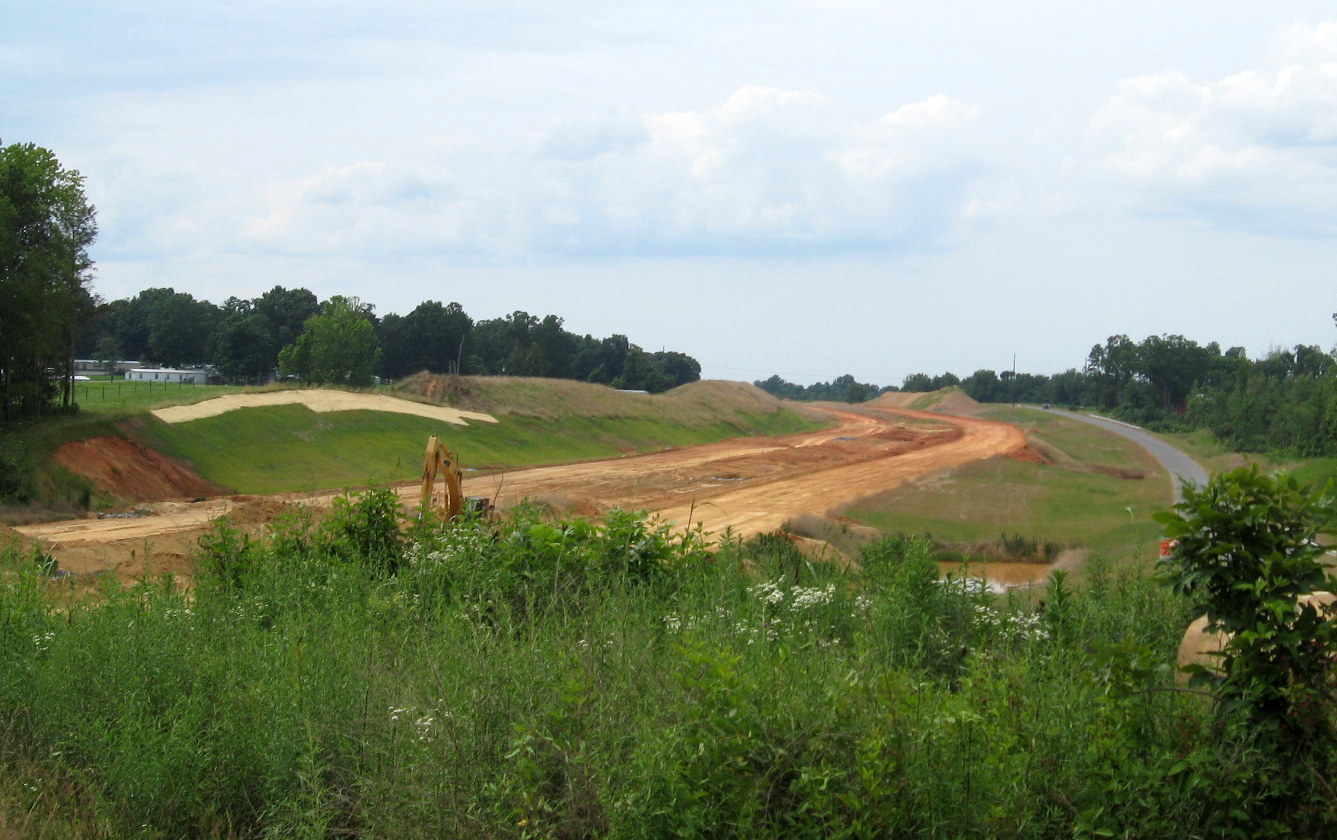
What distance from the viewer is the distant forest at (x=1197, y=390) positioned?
55688 millimetres

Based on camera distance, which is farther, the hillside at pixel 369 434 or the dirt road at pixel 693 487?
the hillside at pixel 369 434

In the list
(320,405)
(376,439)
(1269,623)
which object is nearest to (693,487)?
(376,439)

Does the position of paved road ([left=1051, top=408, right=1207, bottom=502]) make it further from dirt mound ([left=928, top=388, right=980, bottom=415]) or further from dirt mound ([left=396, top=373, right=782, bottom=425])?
dirt mound ([left=928, top=388, right=980, bottom=415])

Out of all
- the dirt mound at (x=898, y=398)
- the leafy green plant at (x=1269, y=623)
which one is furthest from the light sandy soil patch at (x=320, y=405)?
the dirt mound at (x=898, y=398)

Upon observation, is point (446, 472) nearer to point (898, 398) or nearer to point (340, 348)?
point (340, 348)

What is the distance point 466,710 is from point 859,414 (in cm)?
10000

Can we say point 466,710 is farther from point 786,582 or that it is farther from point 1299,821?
point 786,582

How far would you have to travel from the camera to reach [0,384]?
32.8m

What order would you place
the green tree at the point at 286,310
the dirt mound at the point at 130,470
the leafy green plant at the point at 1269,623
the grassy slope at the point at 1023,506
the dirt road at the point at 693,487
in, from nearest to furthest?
the leafy green plant at the point at 1269,623, the dirt road at the point at 693,487, the grassy slope at the point at 1023,506, the dirt mound at the point at 130,470, the green tree at the point at 286,310

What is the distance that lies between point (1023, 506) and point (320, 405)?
29.1 meters

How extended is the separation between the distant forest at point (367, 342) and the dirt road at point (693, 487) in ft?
115

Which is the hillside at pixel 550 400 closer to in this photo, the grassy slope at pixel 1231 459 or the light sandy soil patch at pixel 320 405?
the light sandy soil patch at pixel 320 405

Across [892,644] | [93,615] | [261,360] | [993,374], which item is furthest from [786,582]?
[993,374]

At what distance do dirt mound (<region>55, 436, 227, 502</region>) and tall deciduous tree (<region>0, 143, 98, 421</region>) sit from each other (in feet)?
9.99
